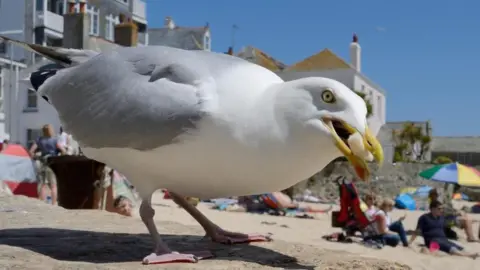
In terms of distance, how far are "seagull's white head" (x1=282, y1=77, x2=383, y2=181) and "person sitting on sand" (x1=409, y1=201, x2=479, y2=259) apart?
19.7 ft

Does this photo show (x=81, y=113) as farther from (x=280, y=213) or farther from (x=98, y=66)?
(x=280, y=213)

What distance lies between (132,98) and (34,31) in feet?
76.5

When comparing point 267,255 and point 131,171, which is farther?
point 267,255

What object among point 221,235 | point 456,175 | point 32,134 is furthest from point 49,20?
point 221,235

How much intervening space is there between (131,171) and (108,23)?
26.6 metres

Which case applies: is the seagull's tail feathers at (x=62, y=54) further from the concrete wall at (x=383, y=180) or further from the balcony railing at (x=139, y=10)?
the balcony railing at (x=139, y=10)

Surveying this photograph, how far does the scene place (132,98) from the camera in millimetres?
2812

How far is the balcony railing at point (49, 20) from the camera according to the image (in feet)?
79.4

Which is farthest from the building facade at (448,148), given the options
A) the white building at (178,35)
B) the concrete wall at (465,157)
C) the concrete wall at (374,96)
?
the white building at (178,35)

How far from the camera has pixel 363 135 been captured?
255 centimetres

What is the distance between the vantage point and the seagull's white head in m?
2.53

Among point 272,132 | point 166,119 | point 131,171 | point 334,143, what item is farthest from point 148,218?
point 334,143

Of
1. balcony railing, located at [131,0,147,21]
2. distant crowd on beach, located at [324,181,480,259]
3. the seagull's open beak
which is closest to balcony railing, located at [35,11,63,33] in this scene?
balcony railing, located at [131,0,147,21]

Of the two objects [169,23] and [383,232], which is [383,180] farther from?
[169,23]
